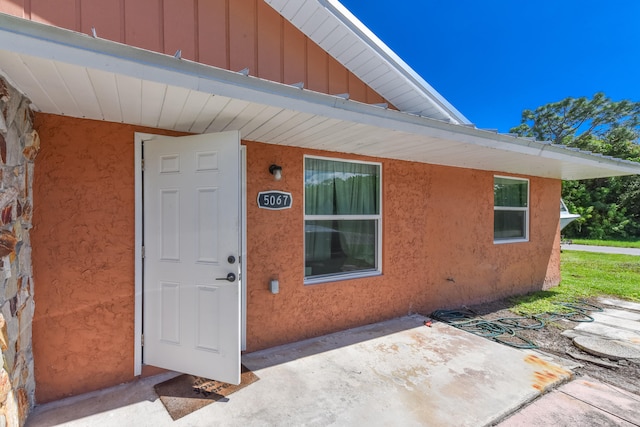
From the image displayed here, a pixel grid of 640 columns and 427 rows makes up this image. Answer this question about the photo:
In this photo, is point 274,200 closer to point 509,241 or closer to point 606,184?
point 509,241

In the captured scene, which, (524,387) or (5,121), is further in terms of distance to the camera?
(524,387)

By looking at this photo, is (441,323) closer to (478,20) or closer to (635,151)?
(478,20)

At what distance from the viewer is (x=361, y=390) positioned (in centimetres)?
287

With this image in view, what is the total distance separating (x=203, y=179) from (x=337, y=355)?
244 centimetres

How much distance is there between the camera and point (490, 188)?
5.93 m

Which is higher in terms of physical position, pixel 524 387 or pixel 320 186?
pixel 320 186

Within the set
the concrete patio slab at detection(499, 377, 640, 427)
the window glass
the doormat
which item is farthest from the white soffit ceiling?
the doormat

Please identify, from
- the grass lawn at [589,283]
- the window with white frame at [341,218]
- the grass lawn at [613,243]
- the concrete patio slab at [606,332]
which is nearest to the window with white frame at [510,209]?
the grass lawn at [589,283]

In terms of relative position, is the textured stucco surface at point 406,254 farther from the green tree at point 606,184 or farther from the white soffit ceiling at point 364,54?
the green tree at point 606,184

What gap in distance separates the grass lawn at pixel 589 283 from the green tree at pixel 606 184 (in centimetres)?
765

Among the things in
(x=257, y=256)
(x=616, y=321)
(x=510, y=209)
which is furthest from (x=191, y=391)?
(x=510, y=209)

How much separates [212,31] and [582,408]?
16.4 ft

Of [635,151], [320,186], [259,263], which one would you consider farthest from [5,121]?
[635,151]

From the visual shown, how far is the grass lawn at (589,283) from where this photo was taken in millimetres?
5906
